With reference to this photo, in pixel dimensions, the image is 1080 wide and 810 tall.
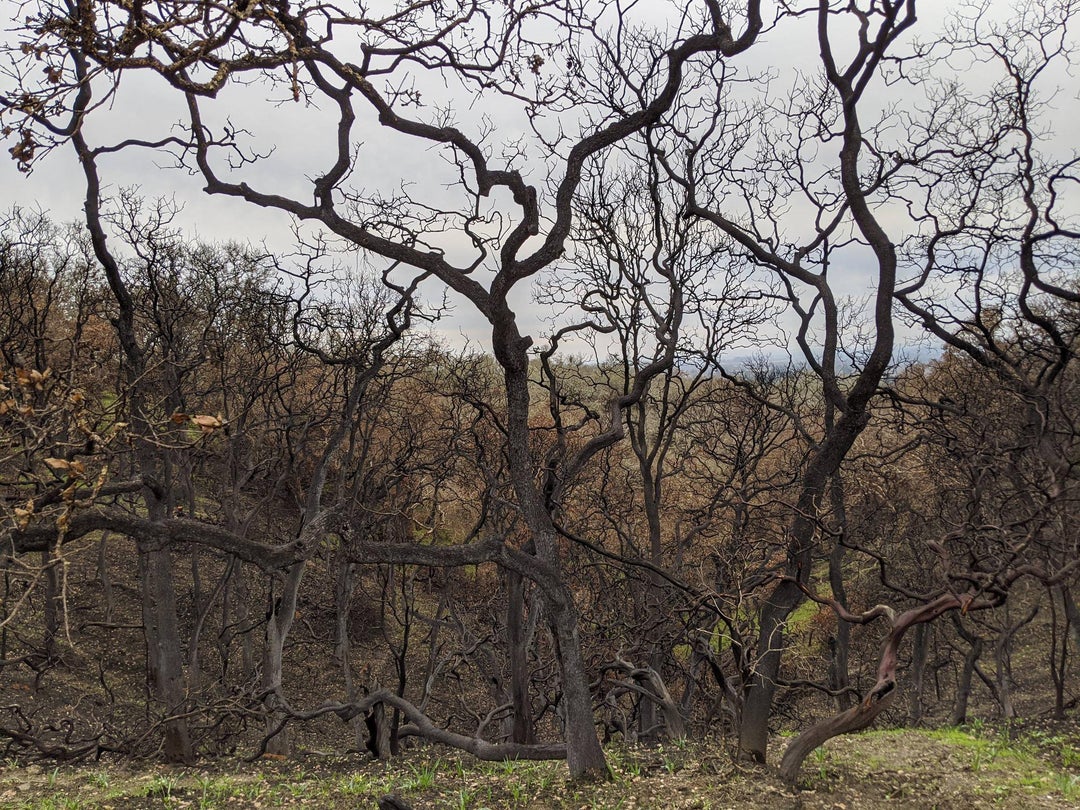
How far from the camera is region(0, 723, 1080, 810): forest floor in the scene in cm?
594

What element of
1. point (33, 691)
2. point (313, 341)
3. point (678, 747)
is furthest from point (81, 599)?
point (678, 747)

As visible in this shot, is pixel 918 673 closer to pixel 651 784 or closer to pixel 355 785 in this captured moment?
pixel 651 784

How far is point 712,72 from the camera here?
10.9 meters

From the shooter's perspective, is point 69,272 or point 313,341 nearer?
point 313,341

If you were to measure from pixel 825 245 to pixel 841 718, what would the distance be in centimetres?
683

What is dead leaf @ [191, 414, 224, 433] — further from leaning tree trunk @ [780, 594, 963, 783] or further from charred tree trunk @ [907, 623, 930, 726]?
charred tree trunk @ [907, 623, 930, 726]

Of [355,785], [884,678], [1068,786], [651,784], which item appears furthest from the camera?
[355,785]

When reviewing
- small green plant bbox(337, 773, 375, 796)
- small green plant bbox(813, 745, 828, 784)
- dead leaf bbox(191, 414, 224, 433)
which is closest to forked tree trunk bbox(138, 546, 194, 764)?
small green plant bbox(337, 773, 375, 796)

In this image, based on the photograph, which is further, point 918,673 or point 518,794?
point 918,673

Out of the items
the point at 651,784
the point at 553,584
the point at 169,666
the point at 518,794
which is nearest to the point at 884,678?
the point at 651,784

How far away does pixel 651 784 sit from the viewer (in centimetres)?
629

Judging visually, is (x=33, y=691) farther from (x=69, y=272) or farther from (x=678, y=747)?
(x=678, y=747)

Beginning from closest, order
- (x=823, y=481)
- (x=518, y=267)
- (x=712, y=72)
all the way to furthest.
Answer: (x=518, y=267) < (x=823, y=481) < (x=712, y=72)

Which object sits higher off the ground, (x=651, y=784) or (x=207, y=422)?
(x=207, y=422)
